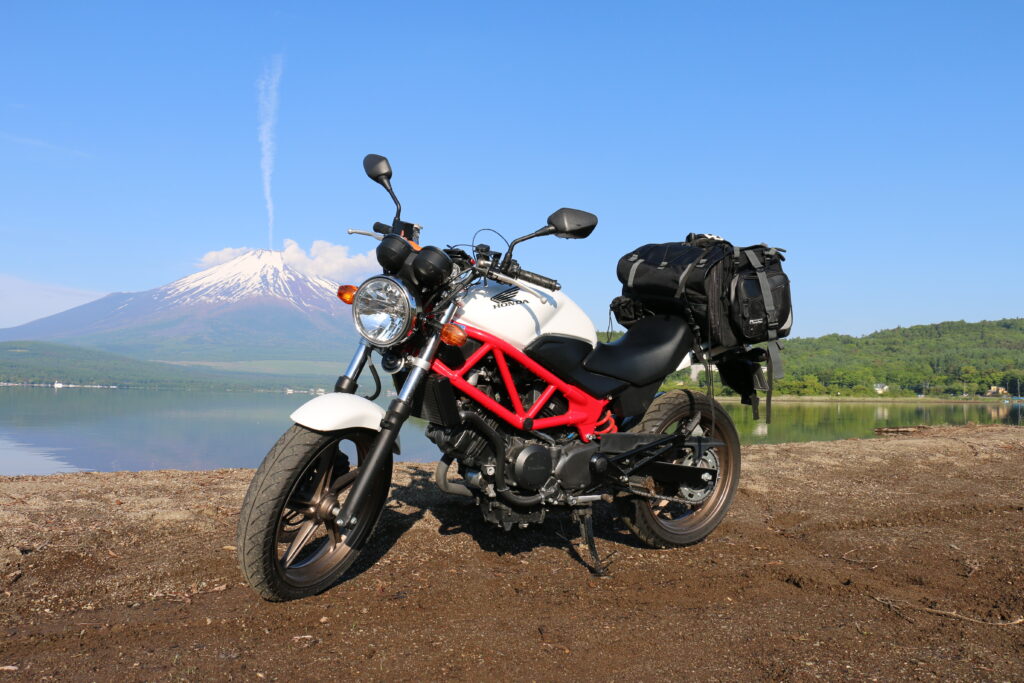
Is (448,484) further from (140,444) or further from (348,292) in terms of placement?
(140,444)

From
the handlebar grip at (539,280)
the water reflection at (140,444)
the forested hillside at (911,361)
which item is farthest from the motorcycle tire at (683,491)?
the forested hillside at (911,361)

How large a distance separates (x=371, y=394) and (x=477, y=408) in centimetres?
55

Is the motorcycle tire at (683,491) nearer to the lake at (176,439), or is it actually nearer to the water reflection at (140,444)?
the lake at (176,439)

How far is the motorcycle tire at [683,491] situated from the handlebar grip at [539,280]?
1.30m

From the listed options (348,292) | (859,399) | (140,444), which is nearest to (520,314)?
(348,292)

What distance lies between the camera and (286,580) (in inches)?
133

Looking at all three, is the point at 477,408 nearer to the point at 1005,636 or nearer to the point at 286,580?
the point at 286,580

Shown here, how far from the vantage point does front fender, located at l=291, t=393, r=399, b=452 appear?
3.32 meters

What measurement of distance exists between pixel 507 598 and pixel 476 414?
886mm

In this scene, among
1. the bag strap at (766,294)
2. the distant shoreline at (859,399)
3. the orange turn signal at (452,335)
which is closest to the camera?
the orange turn signal at (452,335)

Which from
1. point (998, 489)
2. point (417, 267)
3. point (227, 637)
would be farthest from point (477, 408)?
point (998, 489)

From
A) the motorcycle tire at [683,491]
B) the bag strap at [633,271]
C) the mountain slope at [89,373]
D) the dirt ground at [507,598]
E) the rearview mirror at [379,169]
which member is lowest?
the mountain slope at [89,373]

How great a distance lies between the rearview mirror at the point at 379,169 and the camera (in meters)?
3.72

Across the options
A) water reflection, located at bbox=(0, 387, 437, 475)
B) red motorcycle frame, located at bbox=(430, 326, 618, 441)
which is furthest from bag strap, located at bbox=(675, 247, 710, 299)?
water reflection, located at bbox=(0, 387, 437, 475)
